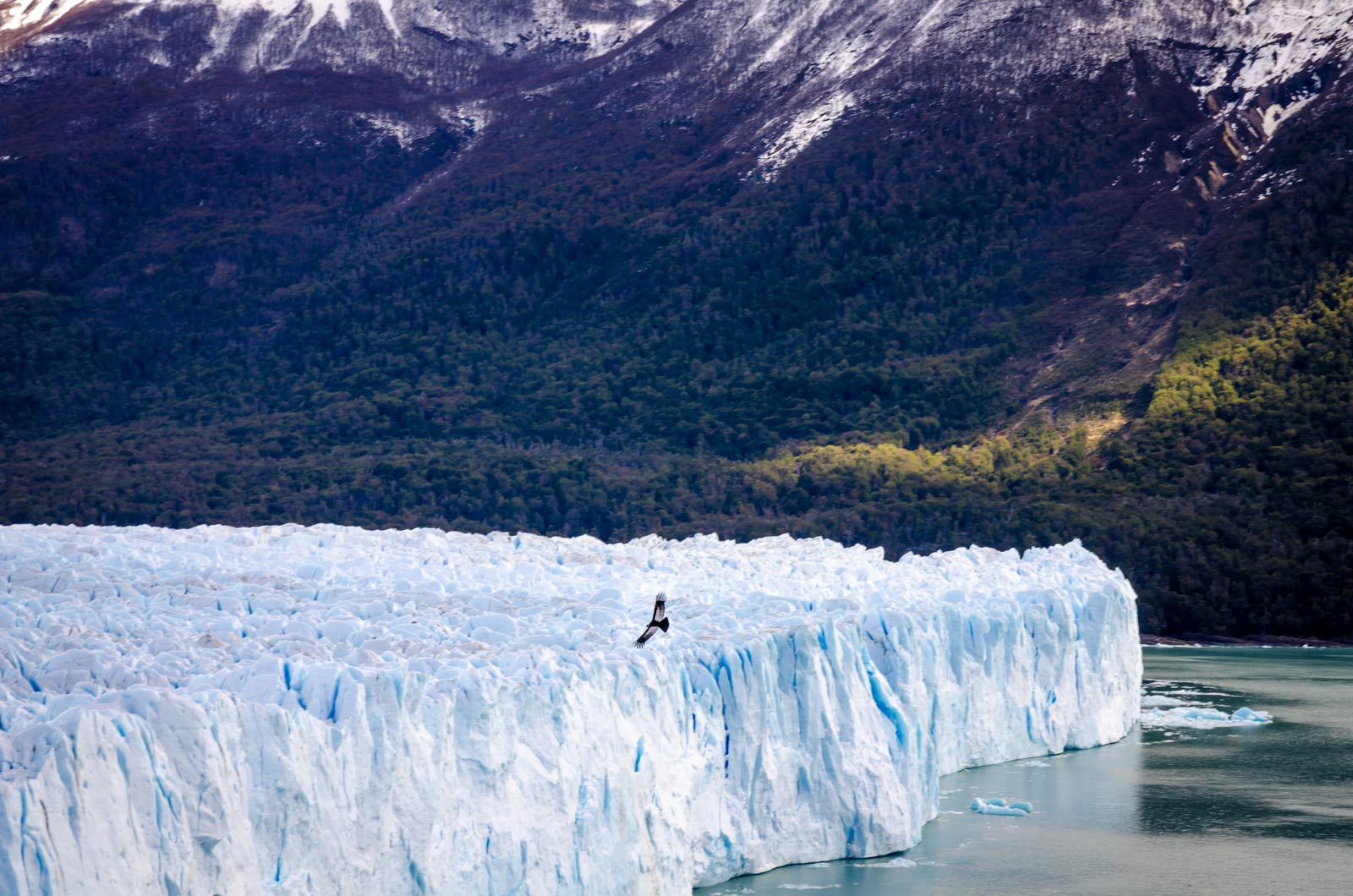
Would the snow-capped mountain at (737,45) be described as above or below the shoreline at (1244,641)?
above

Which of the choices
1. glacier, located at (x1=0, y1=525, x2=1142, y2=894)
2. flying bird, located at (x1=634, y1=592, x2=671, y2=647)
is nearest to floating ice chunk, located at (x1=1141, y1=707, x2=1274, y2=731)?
glacier, located at (x1=0, y1=525, x2=1142, y2=894)

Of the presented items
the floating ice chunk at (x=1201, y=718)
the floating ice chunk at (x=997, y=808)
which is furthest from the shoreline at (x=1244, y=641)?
the floating ice chunk at (x=997, y=808)

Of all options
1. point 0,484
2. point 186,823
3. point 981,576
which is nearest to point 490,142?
point 0,484

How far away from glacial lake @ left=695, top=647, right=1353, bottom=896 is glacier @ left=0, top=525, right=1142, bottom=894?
0.52 metres

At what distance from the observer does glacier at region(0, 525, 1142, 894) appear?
989 centimetres

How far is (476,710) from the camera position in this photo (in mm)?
12047

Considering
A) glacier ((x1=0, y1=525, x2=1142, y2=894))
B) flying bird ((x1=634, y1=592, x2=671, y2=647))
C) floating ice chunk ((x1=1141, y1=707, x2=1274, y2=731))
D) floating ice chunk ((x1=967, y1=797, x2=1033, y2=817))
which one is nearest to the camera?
glacier ((x1=0, y1=525, x2=1142, y2=894))

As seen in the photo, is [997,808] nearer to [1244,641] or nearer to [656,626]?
[656,626]

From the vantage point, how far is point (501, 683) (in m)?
12.2

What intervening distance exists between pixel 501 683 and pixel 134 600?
5.29 metres

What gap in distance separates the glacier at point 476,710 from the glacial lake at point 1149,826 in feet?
1.72

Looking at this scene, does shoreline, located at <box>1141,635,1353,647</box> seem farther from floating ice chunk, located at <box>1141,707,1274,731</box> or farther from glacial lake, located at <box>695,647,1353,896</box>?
floating ice chunk, located at <box>1141,707,1274,731</box>

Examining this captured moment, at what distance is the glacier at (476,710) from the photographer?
9.89 metres

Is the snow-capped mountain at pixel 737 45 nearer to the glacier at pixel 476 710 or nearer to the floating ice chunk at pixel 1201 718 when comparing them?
the floating ice chunk at pixel 1201 718
